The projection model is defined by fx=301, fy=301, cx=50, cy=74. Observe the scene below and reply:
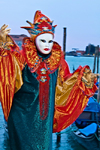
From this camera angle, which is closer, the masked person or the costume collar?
the masked person

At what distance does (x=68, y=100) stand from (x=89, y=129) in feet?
12.2

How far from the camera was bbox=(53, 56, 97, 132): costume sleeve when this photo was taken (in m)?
4.11

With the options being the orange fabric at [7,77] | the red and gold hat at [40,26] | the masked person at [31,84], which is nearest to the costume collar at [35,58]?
the masked person at [31,84]

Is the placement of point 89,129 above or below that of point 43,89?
below

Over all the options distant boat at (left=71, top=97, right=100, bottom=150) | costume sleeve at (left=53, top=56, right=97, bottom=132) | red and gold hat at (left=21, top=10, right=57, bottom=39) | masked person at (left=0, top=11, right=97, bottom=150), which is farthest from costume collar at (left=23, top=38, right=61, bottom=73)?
distant boat at (left=71, top=97, right=100, bottom=150)

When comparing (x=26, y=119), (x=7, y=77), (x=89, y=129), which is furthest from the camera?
(x=89, y=129)

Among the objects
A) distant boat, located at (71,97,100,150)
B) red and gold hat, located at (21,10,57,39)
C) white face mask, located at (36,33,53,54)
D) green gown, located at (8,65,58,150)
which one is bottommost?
distant boat, located at (71,97,100,150)

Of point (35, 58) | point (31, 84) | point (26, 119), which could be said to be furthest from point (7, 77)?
point (26, 119)

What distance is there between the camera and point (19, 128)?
3.62 meters

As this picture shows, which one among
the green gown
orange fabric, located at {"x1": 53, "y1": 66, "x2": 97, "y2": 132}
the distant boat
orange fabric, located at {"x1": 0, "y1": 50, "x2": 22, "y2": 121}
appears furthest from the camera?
the distant boat

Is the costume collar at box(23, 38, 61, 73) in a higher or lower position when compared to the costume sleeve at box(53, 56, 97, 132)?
higher

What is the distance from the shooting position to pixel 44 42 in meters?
3.68

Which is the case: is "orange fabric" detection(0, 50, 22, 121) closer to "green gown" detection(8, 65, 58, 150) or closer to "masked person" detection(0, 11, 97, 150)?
"masked person" detection(0, 11, 97, 150)

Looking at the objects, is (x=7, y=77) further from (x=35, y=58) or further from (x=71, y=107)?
(x=71, y=107)
